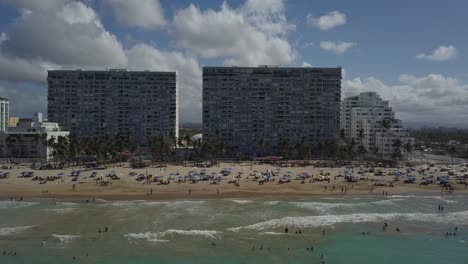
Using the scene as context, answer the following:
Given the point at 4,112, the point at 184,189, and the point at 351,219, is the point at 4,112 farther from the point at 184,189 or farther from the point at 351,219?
the point at 351,219

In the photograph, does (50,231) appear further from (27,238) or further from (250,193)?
(250,193)

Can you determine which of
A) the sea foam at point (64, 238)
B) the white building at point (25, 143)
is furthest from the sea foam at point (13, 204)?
the white building at point (25, 143)

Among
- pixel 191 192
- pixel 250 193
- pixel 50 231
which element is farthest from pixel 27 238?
pixel 250 193

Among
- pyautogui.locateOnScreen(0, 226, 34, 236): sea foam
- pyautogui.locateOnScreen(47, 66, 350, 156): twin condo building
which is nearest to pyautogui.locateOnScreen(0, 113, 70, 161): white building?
pyautogui.locateOnScreen(47, 66, 350, 156): twin condo building

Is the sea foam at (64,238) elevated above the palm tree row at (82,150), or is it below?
below

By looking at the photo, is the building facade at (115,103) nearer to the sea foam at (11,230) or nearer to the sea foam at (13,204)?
the sea foam at (13,204)

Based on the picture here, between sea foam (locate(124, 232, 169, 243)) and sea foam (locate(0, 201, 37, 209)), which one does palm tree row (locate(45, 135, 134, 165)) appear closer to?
sea foam (locate(0, 201, 37, 209))
